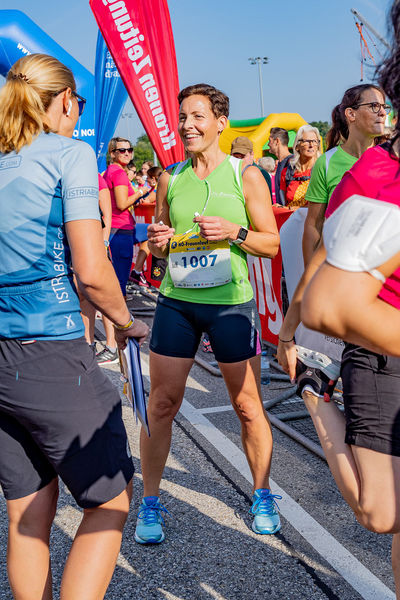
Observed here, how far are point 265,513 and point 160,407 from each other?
2.42 feet

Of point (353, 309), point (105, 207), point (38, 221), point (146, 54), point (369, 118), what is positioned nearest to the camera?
point (353, 309)

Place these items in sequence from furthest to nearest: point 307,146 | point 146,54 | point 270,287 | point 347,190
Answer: point 307,146, point 270,287, point 146,54, point 347,190

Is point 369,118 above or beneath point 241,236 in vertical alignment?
above

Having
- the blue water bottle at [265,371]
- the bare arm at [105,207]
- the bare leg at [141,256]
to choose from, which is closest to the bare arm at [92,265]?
the blue water bottle at [265,371]

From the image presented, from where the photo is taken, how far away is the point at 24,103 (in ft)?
5.67

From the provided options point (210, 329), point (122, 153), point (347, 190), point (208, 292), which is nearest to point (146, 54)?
point (122, 153)

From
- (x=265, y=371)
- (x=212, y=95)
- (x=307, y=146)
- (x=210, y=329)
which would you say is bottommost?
(x=265, y=371)

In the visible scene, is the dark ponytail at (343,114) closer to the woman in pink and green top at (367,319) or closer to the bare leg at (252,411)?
the bare leg at (252,411)

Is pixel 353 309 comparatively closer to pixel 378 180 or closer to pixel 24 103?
pixel 378 180

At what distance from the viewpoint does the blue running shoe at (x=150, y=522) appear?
276 centimetres

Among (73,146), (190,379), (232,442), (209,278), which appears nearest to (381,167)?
(73,146)

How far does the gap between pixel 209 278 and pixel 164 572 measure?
136 centimetres

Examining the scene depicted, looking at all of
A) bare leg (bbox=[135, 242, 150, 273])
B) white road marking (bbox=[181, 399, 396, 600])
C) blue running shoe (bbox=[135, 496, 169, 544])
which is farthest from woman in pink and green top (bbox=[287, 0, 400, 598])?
bare leg (bbox=[135, 242, 150, 273])

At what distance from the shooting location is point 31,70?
1.79m
